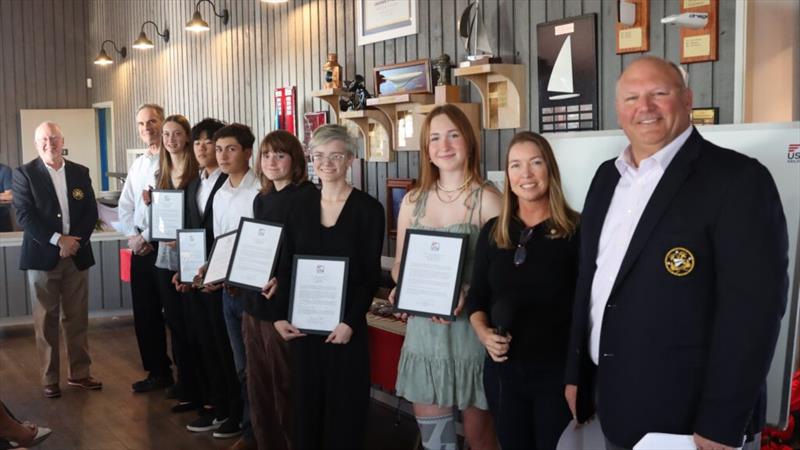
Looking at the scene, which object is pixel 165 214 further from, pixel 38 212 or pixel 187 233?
pixel 38 212

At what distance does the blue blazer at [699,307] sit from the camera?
5.76 feet

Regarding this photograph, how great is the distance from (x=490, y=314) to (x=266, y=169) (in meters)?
1.39

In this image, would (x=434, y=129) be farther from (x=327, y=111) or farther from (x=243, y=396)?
(x=327, y=111)

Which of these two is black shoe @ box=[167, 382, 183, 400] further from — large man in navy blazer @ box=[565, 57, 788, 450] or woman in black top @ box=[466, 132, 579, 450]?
large man in navy blazer @ box=[565, 57, 788, 450]

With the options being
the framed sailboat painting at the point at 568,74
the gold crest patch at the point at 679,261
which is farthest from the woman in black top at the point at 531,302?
the framed sailboat painting at the point at 568,74

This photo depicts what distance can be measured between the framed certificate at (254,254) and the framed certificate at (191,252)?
730mm

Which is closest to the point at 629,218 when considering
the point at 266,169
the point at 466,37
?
the point at 266,169

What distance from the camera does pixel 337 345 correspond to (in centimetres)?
312

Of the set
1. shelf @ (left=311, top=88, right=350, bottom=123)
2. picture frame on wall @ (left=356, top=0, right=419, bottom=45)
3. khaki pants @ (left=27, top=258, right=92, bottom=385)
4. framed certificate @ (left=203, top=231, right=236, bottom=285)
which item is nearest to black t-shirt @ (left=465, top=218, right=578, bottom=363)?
framed certificate @ (left=203, top=231, right=236, bottom=285)

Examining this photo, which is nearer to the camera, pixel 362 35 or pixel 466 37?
pixel 466 37

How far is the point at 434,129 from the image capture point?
2.69m

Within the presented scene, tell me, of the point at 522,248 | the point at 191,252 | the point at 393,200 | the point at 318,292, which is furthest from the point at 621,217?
the point at 393,200

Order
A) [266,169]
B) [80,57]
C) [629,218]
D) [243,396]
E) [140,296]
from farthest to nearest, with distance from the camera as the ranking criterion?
1. [80,57]
2. [140,296]
3. [243,396]
4. [266,169]
5. [629,218]

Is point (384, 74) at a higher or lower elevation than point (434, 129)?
higher
